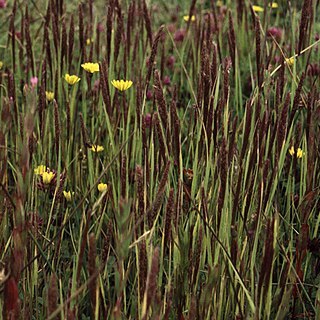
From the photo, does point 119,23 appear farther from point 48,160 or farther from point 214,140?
point 214,140

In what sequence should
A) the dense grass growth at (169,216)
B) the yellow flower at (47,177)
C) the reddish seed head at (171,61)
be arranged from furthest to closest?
the reddish seed head at (171,61)
the yellow flower at (47,177)
the dense grass growth at (169,216)

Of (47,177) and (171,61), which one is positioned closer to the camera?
(47,177)

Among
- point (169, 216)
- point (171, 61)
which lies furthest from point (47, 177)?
point (171, 61)

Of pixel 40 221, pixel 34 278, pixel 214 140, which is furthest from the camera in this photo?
pixel 40 221

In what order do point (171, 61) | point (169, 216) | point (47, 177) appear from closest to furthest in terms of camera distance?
point (169, 216)
point (47, 177)
point (171, 61)

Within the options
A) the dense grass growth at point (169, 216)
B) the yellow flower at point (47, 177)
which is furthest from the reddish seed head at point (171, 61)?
the yellow flower at point (47, 177)

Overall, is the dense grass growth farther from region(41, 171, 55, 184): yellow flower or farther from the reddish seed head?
the reddish seed head

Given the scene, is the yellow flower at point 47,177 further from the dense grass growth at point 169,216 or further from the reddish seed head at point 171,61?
the reddish seed head at point 171,61

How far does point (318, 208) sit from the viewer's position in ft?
5.80

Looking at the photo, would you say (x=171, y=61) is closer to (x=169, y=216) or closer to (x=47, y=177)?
(x=47, y=177)

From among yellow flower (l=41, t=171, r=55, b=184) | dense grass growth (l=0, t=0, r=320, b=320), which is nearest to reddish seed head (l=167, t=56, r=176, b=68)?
dense grass growth (l=0, t=0, r=320, b=320)

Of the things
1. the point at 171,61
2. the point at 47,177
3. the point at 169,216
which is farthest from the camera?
the point at 171,61

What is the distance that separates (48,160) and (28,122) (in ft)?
3.55

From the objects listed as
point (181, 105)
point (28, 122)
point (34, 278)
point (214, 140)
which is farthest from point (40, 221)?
point (181, 105)
